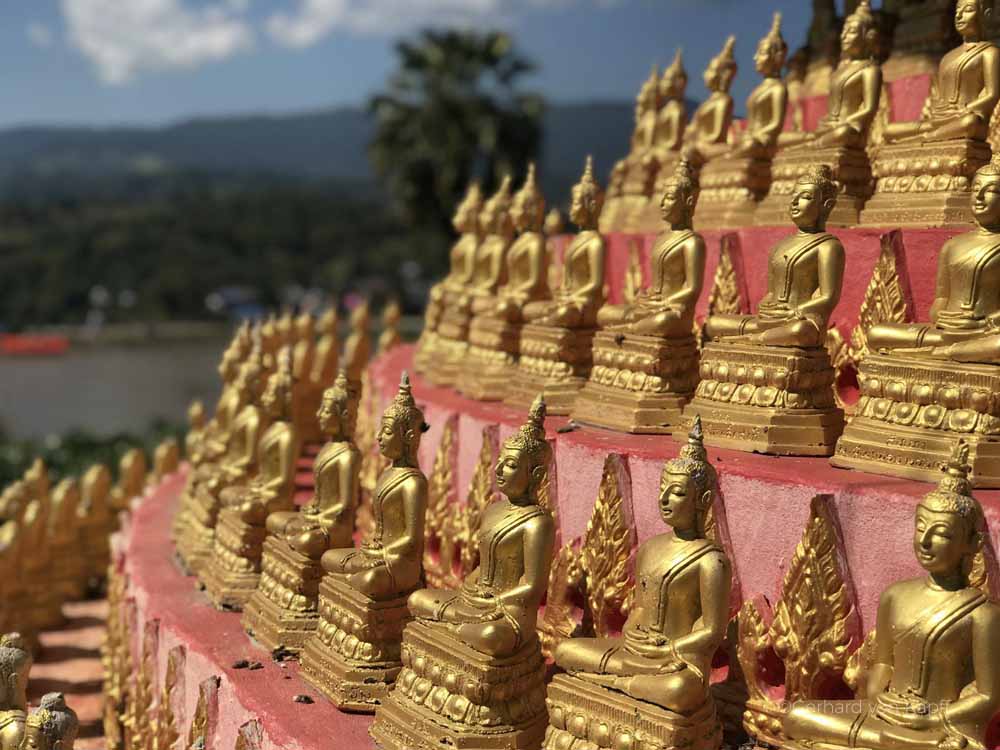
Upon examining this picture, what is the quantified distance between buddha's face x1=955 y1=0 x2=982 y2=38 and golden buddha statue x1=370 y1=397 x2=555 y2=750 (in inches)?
165

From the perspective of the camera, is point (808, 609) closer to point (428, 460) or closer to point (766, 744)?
point (766, 744)

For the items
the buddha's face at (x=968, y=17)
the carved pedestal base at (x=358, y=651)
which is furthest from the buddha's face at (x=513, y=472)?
the buddha's face at (x=968, y=17)

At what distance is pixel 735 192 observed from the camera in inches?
344

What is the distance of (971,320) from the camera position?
5309 mm

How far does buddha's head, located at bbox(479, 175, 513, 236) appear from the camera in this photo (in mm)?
9977

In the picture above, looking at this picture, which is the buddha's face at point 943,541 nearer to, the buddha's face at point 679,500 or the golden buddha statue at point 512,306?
the buddha's face at point 679,500

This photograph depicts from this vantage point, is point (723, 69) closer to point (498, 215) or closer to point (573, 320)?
point (498, 215)

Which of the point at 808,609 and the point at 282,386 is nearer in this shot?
the point at 808,609

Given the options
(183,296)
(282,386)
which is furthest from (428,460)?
(183,296)

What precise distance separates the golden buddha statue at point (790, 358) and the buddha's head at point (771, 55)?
10.7ft

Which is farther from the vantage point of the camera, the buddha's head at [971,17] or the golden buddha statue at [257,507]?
the golden buddha statue at [257,507]

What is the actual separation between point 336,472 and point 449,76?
2306cm

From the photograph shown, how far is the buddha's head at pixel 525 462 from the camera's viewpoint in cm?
522

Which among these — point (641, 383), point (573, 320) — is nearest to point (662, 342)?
point (641, 383)
